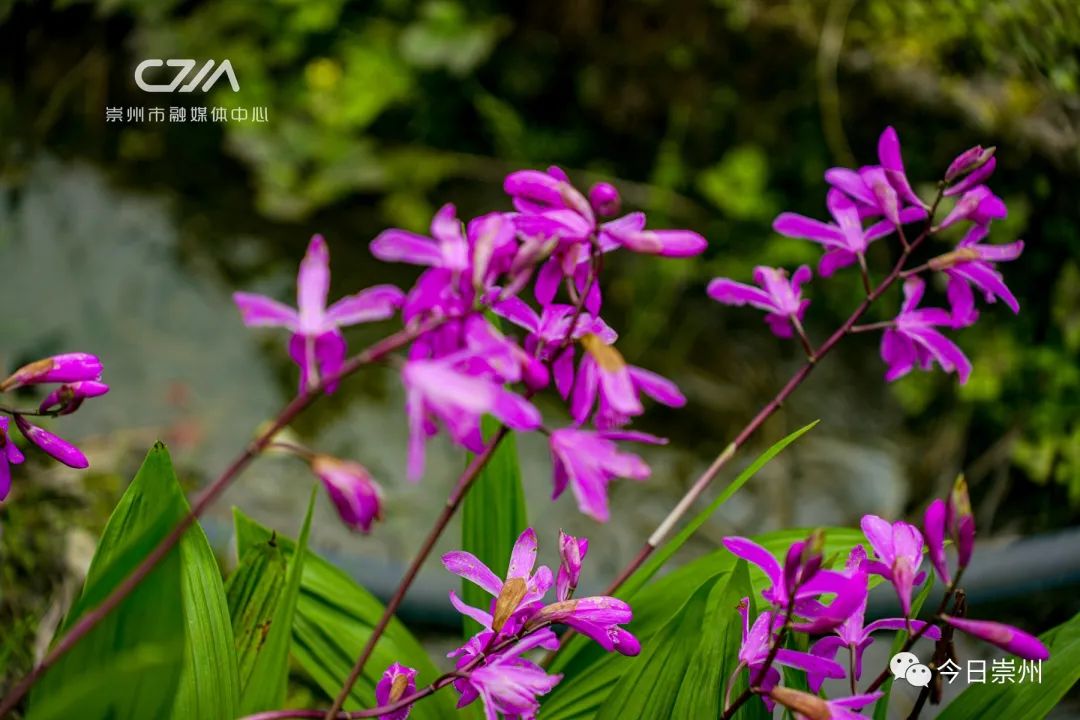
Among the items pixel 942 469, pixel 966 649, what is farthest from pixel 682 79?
pixel 966 649

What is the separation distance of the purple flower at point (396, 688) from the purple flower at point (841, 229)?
0.37 metres

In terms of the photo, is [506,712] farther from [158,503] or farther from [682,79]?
[682,79]

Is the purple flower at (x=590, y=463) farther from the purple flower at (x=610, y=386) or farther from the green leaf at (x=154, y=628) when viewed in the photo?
the green leaf at (x=154, y=628)

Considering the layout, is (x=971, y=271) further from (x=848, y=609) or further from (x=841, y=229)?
(x=848, y=609)

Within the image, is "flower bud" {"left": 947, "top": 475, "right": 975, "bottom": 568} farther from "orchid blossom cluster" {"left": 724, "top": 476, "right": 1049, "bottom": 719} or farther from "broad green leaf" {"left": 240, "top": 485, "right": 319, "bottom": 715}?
"broad green leaf" {"left": 240, "top": 485, "right": 319, "bottom": 715}

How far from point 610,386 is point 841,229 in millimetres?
312

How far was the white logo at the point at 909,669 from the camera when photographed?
588 mm

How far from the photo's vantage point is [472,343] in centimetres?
42

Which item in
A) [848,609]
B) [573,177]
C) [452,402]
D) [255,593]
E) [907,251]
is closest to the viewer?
[452,402]

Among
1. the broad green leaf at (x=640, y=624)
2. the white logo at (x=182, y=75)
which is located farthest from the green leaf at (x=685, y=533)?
the white logo at (x=182, y=75)

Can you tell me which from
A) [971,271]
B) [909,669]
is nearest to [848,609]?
[909,669]

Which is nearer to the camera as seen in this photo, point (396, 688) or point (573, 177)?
point (396, 688)

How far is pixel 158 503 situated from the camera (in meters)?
0.57

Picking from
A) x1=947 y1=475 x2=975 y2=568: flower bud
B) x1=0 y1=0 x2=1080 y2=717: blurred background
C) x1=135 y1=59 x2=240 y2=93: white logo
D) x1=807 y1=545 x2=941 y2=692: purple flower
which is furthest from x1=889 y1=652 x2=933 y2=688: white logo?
x1=135 y1=59 x2=240 y2=93: white logo
